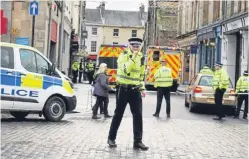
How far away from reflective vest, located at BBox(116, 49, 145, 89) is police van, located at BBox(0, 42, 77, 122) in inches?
164

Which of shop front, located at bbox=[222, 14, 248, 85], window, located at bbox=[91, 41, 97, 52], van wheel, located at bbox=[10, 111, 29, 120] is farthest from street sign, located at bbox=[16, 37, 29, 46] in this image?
window, located at bbox=[91, 41, 97, 52]

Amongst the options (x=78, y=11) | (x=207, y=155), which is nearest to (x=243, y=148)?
(x=207, y=155)

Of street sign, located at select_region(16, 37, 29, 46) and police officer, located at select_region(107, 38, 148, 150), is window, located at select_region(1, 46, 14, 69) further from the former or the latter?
street sign, located at select_region(16, 37, 29, 46)

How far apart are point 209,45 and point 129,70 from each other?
3055 centimetres

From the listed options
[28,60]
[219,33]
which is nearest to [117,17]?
[219,33]

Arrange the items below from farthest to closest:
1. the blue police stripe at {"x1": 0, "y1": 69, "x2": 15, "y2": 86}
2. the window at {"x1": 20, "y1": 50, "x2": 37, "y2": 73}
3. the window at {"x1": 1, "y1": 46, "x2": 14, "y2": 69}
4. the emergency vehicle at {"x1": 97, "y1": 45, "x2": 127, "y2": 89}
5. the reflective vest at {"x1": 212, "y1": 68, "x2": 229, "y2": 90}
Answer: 1. the emergency vehicle at {"x1": 97, "y1": 45, "x2": 127, "y2": 89}
2. the reflective vest at {"x1": 212, "y1": 68, "x2": 229, "y2": 90}
3. the window at {"x1": 20, "y1": 50, "x2": 37, "y2": 73}
4. the window at {"x1": 1, "y1": 46, "x2": 14, "y2": 69}
5. the blue police stripe at {"x1": 0, "y1": 69, "x2": 15, "y2": 86}

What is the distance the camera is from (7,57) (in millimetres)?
11922

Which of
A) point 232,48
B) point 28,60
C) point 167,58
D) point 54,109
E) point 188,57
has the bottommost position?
point 54,109

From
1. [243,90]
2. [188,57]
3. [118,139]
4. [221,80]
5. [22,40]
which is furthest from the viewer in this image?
[188,57]

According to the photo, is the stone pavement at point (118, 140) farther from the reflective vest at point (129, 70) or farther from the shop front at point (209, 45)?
the shop front at point (209, 45)

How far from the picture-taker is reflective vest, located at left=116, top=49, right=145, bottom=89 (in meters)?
8.37

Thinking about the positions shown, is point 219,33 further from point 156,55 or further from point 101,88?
point 101,88

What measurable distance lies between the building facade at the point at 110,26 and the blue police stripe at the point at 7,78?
77735 mm

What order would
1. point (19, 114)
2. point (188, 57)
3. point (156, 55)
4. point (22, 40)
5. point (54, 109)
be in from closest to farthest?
point (54, 109) < point (19, 114) < point (22, 40) < point (156, 55) < point (188, 57)
